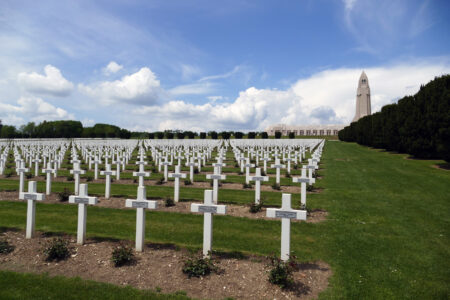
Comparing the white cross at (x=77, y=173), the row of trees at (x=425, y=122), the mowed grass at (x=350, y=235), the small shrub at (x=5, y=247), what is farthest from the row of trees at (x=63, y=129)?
the small shrub at (x=5, y=247)

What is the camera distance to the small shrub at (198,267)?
406 cm

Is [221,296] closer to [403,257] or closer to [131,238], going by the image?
[131,238]

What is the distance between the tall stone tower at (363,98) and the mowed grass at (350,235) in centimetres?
11045

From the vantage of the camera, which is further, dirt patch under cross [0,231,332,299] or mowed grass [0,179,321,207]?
mowed grass [0,179,321,207]

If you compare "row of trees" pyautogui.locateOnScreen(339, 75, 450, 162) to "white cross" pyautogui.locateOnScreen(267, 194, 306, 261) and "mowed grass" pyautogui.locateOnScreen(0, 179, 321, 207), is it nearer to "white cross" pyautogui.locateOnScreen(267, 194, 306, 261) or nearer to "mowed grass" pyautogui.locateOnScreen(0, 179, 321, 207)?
"mowed grass" pyautogui.locateOnScreen(0, 179, 321, 207)

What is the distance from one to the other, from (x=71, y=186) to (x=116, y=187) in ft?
6.10

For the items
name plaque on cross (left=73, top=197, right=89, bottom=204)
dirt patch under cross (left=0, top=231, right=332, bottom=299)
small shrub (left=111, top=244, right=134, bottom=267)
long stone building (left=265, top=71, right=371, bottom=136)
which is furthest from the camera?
long stone building (left=265, top=71, right=371, bottom=136)

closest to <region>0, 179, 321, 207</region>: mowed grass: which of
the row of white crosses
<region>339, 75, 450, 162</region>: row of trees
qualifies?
the row of white crosses

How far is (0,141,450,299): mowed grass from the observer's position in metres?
4.06

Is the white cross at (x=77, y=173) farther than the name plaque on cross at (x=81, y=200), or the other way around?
the white cross at (x=77, y=173)

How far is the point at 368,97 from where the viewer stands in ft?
361

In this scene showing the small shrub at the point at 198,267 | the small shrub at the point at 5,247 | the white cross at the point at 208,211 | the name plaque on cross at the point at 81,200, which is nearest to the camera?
the small shrub at the point at 198,267

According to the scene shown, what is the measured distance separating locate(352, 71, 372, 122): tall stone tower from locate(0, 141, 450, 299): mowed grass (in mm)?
110450

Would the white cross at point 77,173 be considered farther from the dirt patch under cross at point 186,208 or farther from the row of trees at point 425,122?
the row of trees at point 425,122
